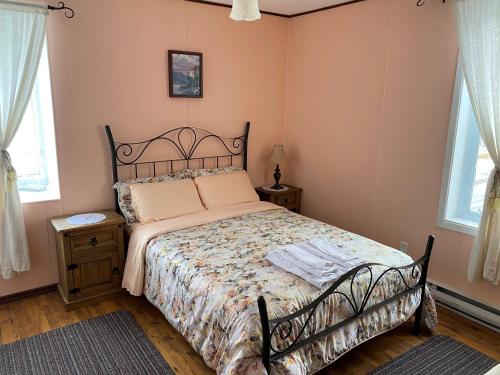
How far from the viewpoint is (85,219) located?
9.87 feet

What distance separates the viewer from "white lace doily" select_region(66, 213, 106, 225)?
2.94 meters

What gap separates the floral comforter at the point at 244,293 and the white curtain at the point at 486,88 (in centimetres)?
53

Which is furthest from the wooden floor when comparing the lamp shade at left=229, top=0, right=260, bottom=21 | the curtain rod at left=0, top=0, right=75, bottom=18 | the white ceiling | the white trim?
the white ceiling

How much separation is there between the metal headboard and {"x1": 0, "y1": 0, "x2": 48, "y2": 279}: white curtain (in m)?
0.67

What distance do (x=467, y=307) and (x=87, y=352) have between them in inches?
105

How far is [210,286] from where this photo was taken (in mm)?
2168

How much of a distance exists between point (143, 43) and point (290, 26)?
5.46 feet

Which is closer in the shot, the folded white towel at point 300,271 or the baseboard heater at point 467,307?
the folded white towel at point 300,271

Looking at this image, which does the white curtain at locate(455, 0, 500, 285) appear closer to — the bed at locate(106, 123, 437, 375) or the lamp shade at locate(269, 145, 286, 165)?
the bed at locate(106, 123, 437, 375)

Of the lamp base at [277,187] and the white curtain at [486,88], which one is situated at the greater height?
the white curtain at [486,88]

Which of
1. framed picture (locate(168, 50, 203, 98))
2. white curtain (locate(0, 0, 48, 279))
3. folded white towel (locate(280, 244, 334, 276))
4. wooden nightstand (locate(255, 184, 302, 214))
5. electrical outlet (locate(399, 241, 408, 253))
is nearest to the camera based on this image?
folded white towel (locate(280, 244, 334, 276))

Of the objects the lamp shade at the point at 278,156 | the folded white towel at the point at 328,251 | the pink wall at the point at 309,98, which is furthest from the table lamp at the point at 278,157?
the folded white towel at the point at 328,251

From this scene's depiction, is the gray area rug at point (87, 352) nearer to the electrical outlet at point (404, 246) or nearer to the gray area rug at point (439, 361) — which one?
the gray area rug at point (439, 361)

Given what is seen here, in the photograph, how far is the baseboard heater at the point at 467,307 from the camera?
108 inches
